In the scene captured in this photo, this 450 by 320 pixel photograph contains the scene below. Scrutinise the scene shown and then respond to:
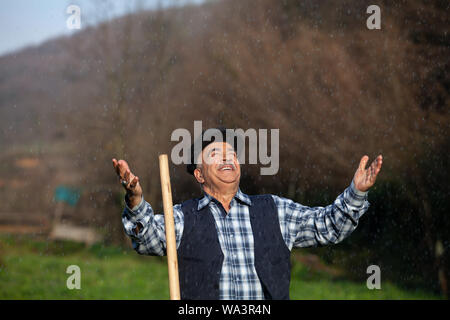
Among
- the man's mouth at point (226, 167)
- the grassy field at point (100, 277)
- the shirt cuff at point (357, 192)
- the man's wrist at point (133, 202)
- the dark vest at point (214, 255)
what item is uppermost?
the man's mouth at point (226, 167)

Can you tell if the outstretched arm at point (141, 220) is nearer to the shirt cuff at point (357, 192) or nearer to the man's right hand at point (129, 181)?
the man's right hand at point (129, 181)

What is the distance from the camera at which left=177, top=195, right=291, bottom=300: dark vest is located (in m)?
3.14

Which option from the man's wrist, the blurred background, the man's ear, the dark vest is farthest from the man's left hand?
the blurred background

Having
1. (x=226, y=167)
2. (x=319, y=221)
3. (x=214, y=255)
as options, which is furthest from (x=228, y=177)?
(x=319, y=221)

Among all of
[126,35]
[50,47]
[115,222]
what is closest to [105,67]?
[126,35]

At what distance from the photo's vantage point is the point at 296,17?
34.9ft

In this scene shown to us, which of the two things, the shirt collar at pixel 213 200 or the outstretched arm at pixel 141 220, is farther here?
the shirt collar at pixel 213 200

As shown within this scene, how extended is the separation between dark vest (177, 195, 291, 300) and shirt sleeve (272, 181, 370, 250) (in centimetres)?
8

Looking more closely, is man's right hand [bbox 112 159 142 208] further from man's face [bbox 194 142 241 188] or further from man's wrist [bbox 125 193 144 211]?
man's face [bbox 194 142 241 188]

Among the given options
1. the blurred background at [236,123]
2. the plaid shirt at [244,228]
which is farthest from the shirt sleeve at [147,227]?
the blurred background at [236,123]

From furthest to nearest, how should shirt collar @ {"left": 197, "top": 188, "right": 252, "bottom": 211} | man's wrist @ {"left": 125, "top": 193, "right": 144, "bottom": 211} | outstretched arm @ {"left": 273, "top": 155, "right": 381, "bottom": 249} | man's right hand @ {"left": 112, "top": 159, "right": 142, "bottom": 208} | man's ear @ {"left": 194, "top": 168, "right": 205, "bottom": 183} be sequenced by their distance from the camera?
man's ear @ {"left": 194, "top": 168, "right": 205, "bottom": 183} < shirt collar @ {"left": 197, "top": 188, "right": 252, "bottom": 211} < outstretched arm @ {"left": 273, "top": 155, "right": 381, "bottom": 249} < man's wrist @ {"left": 125, "top": 193, "right": 144, "bottom": 211} < man's right hand @ {"left": 112, "top": 159, "right": 142, "bottom": 208}

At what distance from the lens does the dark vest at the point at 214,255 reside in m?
3.14

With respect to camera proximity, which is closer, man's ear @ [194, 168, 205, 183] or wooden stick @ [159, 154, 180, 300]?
wooden stick @ [159, 154, 180, 300]

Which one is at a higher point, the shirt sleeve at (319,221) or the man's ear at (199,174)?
the man's ear at (199,174)
